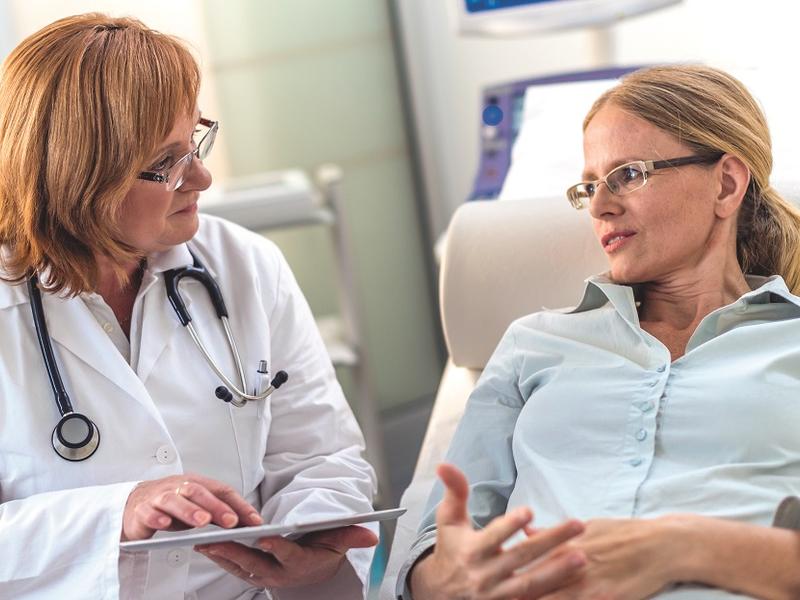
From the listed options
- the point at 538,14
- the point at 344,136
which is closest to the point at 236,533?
the point at 538,14

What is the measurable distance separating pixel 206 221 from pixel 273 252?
0.12 m

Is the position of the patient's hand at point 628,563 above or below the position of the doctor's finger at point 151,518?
below

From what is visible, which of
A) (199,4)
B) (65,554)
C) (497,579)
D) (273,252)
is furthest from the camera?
(199,4)

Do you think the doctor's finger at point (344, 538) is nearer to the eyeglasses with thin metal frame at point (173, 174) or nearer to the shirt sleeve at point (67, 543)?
the shirt sleeve at point (67, 543)

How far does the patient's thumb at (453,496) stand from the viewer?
115 centimetres

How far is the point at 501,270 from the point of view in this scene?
1.76 m

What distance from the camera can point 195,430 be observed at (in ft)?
5.10

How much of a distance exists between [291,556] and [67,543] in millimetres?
284

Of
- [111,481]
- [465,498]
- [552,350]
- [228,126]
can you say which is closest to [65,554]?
[111,481]

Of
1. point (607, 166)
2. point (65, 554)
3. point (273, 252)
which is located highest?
point (607, 166)

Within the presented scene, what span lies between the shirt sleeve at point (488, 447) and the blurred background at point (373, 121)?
1.38 metres

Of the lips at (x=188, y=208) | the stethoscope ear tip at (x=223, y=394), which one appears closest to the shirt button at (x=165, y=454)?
the stethoscope ear tip at (x=223, y=394)

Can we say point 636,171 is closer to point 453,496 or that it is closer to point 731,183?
point 731,183

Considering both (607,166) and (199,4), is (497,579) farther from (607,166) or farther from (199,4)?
(199,4)
